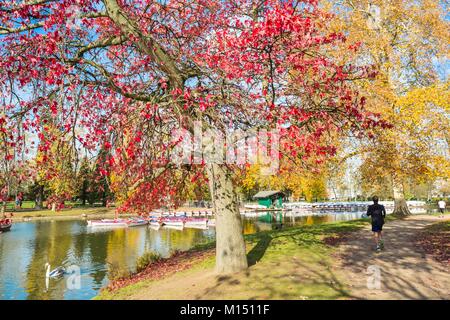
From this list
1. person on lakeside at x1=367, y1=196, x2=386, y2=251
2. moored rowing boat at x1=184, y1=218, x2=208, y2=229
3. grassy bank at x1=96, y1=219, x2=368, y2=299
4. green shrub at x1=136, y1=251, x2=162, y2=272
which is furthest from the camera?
moored rowing boat at x1=184, y1=218, x2=208, y2=229

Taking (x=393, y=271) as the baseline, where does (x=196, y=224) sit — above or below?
below

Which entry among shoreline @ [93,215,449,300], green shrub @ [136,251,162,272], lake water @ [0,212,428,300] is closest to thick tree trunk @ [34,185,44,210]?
lake water @ [0,212,428,300]

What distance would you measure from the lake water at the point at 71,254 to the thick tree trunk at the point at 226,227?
742 cm

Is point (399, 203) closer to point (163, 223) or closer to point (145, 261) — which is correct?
point (145, 261)

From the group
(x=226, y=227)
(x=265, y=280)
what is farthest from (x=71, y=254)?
(x=265, y=280)

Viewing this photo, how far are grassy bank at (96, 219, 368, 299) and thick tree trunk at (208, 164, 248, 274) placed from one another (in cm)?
37

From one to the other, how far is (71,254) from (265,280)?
1921cm

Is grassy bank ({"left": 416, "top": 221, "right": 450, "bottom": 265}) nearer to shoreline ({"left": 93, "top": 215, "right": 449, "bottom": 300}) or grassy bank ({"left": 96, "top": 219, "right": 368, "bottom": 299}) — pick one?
shoreline ({"left": 93, "top": 215, "right": 449, "bottom": 300})

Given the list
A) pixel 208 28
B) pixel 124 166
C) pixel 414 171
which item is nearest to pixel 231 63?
pixel 124 166

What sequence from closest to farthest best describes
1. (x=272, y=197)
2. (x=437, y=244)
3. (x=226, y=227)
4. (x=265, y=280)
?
1. (x=265, y=280)
2. (x=226, y=227)
3. (x=437, y=244)
4. (x=272, y=197)

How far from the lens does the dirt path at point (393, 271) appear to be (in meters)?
8.06

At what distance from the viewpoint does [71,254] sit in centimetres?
2419

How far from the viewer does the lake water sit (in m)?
16.0
